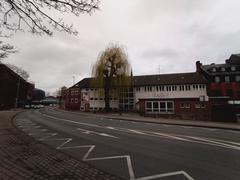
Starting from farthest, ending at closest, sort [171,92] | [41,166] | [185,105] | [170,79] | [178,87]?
[170,79], [171,92], [178,87], [185,105], [41,166]

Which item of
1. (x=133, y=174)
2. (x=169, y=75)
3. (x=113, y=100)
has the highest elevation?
(x=169, y=75)

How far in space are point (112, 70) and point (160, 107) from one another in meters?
13.6

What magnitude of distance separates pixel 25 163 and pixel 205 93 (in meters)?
48.4

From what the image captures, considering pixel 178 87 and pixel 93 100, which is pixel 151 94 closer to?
pixel 178 87

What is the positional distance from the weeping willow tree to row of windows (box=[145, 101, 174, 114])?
7649 millimetres

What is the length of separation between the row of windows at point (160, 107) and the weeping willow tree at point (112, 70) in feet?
25.1

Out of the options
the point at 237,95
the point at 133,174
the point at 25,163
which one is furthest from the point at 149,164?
the point at 237,95

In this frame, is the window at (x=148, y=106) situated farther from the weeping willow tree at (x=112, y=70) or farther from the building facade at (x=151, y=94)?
the weeping willow tree at (x=112, y=70)

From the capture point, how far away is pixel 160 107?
43312 mm

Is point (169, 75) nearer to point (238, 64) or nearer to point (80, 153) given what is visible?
point (238, 64)

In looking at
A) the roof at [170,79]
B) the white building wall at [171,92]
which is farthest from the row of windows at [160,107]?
the roof at [170,79]

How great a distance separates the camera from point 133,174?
247 inches

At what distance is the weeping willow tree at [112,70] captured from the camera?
4856cm

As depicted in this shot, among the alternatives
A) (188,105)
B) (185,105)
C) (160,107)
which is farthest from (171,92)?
(188,105)
